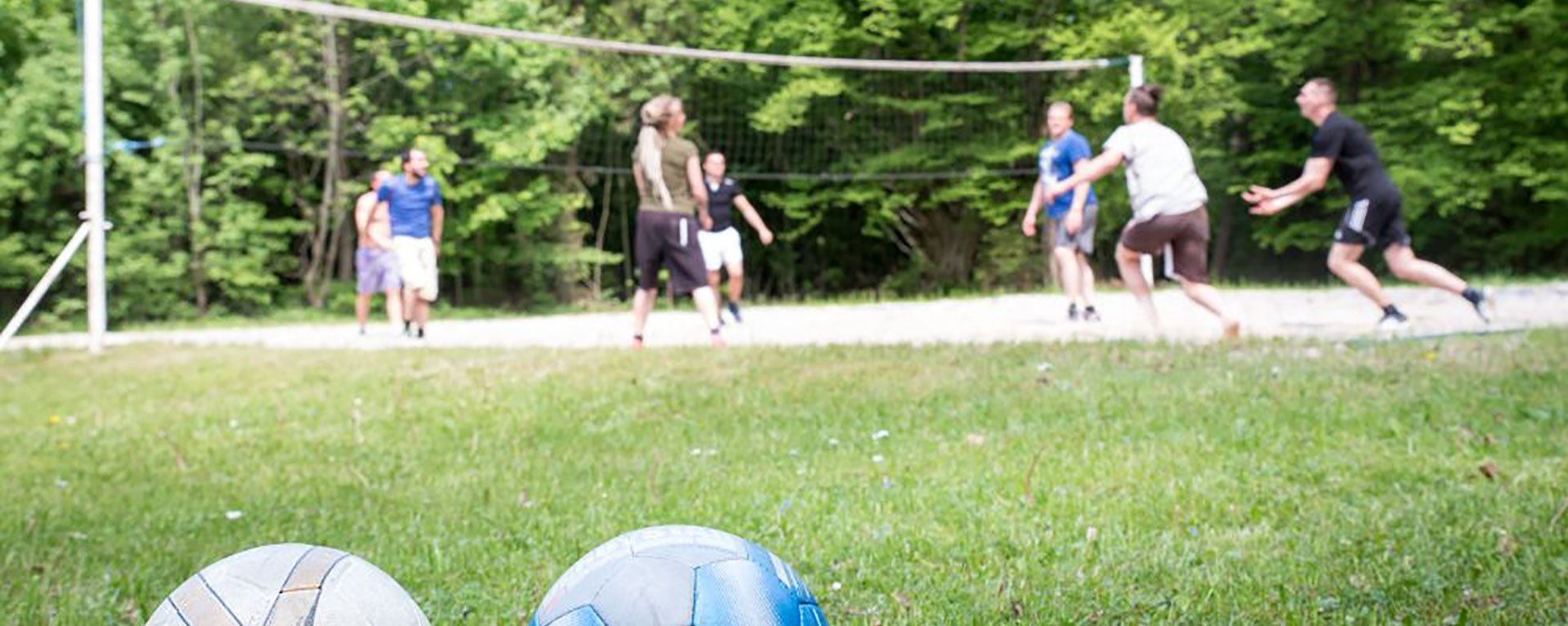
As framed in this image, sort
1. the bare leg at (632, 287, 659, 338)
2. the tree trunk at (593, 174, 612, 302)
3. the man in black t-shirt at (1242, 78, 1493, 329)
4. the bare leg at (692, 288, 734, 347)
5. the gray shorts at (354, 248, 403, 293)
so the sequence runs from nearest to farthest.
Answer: the man in black t-shirt at (1242, 78, 1493, 329)
the bare leg at (692, 288, 734, 347)
the bare leg at (632, 287, 659, 338)
the gray shorts at (354, 248, 403, 293)
the tree trunk at (593, 174, 612, 302)

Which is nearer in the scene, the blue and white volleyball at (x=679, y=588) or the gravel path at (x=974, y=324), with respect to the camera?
the blue and white volleyball at (x=679, y=588)

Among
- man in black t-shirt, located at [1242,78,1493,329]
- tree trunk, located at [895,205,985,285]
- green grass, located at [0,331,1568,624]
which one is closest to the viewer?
green grass, located at [0,331,1568,624]

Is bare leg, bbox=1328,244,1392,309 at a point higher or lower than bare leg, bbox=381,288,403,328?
higher

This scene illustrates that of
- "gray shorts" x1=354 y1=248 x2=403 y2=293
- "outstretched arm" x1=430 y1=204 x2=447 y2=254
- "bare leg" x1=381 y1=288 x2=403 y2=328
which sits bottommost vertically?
"bare leg" x1=381 y1=288 x2=403 y2=328

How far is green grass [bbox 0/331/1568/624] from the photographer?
11.5 ft

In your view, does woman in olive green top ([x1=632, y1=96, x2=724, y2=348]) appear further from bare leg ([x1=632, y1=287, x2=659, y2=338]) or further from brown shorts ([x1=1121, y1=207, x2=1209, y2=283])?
brown shorts ([x1=1121, y1=207, x2=1209, y2=283])

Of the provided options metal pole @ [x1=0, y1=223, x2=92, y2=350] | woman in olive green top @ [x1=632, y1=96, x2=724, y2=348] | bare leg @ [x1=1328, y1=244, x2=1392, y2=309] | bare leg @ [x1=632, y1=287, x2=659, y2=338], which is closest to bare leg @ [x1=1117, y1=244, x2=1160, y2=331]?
bare leg @ [x1=1328, y1=244, x2=1392, y2=309]

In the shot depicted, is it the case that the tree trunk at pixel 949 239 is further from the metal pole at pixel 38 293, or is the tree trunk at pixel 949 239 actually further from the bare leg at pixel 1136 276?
the metal pole at pixel 38 293

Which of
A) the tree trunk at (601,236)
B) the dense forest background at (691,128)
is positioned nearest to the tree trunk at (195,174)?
the dense forest background at (691,128)

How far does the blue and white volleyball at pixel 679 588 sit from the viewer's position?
2.25 metres

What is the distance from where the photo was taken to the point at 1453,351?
7.85 meters

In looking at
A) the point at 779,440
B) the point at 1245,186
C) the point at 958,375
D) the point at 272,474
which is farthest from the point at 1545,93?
the point at 272,474

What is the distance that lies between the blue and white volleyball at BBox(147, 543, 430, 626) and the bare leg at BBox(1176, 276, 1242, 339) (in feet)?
25.1

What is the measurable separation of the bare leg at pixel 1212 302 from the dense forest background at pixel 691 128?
47.6 feet
